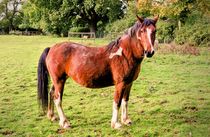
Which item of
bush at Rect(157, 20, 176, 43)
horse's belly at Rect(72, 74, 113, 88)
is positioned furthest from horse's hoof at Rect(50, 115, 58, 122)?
bush at Rect(157, 20, 176, 43)

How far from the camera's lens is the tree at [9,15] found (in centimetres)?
8194

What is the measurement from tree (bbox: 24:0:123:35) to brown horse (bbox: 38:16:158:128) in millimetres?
39325

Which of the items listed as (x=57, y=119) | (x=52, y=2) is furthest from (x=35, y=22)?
(x=57, y=119)

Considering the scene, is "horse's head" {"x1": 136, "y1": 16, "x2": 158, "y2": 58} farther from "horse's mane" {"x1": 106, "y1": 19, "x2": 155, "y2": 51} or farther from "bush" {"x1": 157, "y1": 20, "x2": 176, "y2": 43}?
"bush" {"x1": 157, "y1": 20, "x2": 176, "y2": 43}

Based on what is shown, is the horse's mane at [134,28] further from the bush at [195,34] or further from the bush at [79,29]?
the bush at [79,29]

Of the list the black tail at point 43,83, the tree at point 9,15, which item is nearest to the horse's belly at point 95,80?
the black tail at point 43,83

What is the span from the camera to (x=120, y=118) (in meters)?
7.50

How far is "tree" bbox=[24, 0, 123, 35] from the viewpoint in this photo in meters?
46.3

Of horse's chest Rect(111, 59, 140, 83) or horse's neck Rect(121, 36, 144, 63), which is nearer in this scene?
horse's neck Rect(121, 36, 144, 63)

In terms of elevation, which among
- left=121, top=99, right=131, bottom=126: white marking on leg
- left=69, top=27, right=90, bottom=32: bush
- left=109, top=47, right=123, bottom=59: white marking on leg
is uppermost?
left=109, top=47, right=123, bottom=59: white marking on leg

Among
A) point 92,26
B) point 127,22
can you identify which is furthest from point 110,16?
point 127,22

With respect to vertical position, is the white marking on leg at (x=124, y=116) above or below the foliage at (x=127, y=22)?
below

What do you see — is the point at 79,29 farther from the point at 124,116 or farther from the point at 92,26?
the point at 124,116

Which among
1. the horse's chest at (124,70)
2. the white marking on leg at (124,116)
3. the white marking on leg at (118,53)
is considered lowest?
the white marking on leg at (124,116)
